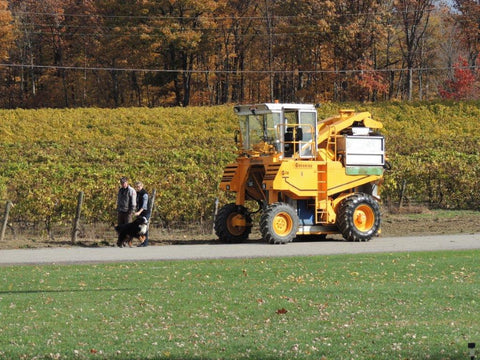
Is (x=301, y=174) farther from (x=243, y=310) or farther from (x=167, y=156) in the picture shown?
(x=167, y=156)

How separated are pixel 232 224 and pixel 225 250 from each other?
3.17m

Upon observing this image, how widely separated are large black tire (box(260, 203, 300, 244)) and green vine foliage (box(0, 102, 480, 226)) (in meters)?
3.92

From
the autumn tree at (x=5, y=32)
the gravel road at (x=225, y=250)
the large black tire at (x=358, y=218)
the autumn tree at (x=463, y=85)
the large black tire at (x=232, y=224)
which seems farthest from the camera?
the autumn tree at (x=5, y=32)

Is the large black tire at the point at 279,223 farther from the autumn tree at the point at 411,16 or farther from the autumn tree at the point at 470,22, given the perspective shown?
the autumn tree at the point at 470,22

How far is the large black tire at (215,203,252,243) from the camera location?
25.2 metres

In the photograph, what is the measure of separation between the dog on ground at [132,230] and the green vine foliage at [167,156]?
3.34 m

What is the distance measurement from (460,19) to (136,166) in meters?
42.6

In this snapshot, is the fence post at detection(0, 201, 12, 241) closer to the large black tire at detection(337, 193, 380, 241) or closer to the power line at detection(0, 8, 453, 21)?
the large black tire at detection(337, 193, 380, 241)

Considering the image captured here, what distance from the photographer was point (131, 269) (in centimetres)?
1803

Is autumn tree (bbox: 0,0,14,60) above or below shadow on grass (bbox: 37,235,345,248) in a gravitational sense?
above

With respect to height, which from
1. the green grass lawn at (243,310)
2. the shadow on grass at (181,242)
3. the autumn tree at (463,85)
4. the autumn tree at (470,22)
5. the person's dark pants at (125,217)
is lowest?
the shadow on grass at (181,242)

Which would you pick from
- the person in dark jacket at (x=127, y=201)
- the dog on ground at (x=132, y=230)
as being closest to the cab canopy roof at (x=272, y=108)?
the person in dark jacket at (x=127, y=201)

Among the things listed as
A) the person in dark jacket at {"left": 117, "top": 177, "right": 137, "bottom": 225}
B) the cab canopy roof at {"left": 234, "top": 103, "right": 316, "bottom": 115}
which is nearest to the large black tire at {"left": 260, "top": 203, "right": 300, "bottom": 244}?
the cab canopy roof at {"left": 234, "top": 103, "right": 316, "bottom": 115}

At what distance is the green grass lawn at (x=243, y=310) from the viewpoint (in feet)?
32.3
